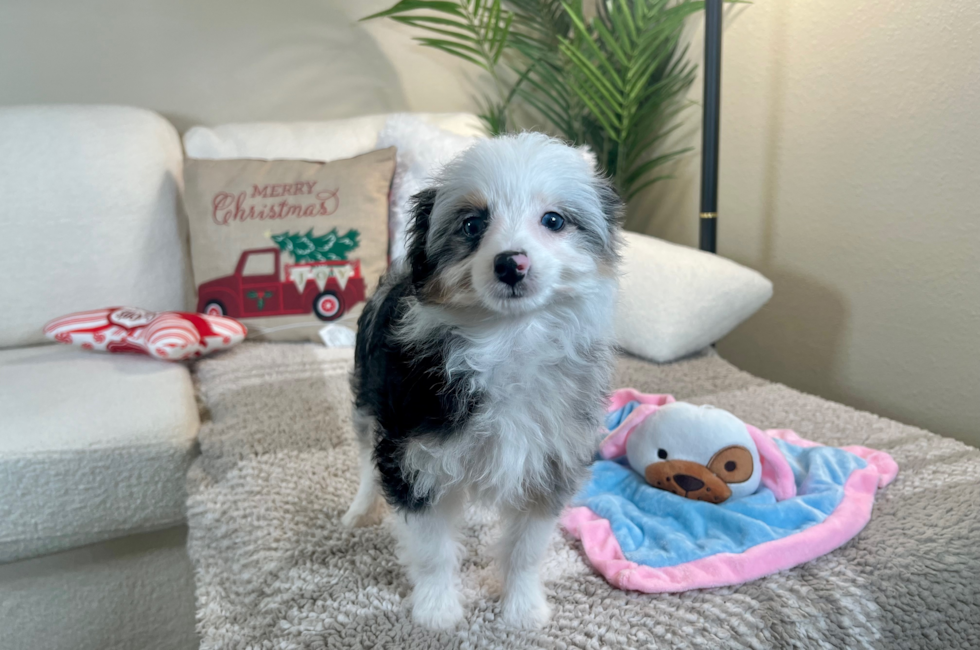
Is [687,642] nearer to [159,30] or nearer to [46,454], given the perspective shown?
[46,454]

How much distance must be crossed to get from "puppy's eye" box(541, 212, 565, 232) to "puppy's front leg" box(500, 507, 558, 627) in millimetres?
388

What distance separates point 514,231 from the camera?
77 centimetres

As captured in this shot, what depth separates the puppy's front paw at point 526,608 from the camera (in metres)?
0.89

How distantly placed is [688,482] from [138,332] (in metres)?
1.42

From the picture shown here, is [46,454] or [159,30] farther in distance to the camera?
[159,30]

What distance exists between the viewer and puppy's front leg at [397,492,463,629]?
0.87 meters

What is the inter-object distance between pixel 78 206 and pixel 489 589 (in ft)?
5.69

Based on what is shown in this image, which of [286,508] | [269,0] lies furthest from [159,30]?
[286,508]

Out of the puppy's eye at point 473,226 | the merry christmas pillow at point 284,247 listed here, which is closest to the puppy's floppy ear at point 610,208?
the puppy's eye at point 473,226

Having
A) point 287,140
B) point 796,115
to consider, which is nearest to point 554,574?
point 796,115

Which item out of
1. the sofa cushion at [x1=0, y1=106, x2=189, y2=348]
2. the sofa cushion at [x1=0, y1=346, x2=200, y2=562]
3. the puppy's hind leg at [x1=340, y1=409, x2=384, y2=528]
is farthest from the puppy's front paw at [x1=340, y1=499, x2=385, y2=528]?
the sofa cushion at [x1=0, y1=106, x2=189, y2=348]

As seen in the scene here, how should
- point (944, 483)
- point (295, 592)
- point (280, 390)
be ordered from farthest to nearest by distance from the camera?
1. point (280, 390)
2. point (944, 483)
3. point (295, 592)

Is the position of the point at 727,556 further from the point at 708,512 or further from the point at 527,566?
the point at 527,566

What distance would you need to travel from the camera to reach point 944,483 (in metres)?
1.13
